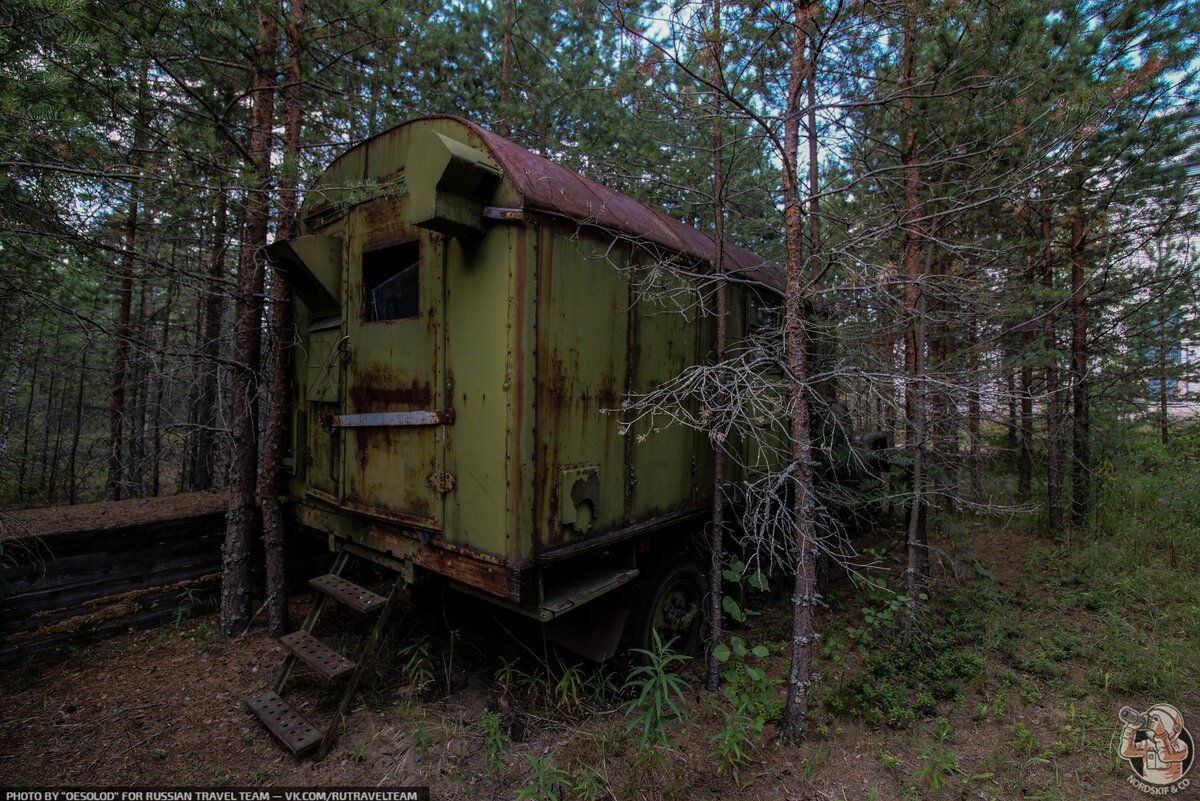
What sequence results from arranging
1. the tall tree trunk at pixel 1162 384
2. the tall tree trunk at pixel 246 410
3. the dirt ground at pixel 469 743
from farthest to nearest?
the tall tree trunk at pixel 1162 384 < the tall tree trunk at pixel 246 410 < the dirt ground at pixel 469 743

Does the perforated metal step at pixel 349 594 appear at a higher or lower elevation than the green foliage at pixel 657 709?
higher

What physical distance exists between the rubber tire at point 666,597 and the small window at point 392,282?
8.33 ft

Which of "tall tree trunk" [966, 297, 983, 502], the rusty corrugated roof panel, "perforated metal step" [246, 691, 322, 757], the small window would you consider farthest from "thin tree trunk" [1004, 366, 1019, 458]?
"perforated metal step" [246, 691, 322, 757]

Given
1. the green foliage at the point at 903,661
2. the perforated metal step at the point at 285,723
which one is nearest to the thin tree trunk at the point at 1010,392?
the green foliage at the point at 903,661

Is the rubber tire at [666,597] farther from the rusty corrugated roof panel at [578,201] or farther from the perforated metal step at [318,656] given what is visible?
the rusty corrugated roof panel at [578,201]

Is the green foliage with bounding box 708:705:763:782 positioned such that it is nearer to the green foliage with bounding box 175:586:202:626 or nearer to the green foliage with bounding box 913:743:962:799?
the green foliage with bounding box 913:743:962:799

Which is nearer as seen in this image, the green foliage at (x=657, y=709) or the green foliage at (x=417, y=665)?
the green foliage at (x=657, y=709)

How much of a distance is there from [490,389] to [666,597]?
7.62ft

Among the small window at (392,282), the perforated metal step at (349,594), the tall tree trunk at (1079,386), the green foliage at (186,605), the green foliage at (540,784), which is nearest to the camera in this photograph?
the green foliage at (540,784)

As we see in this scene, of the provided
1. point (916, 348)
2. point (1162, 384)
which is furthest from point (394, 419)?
point (1162, 384)

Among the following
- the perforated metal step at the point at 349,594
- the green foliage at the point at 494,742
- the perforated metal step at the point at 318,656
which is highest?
the perforated metal step at the point at 349,594

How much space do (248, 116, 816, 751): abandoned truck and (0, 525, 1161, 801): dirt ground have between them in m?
0.33

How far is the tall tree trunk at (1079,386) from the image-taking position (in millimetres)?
5812

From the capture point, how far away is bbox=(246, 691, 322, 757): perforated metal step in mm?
2912
